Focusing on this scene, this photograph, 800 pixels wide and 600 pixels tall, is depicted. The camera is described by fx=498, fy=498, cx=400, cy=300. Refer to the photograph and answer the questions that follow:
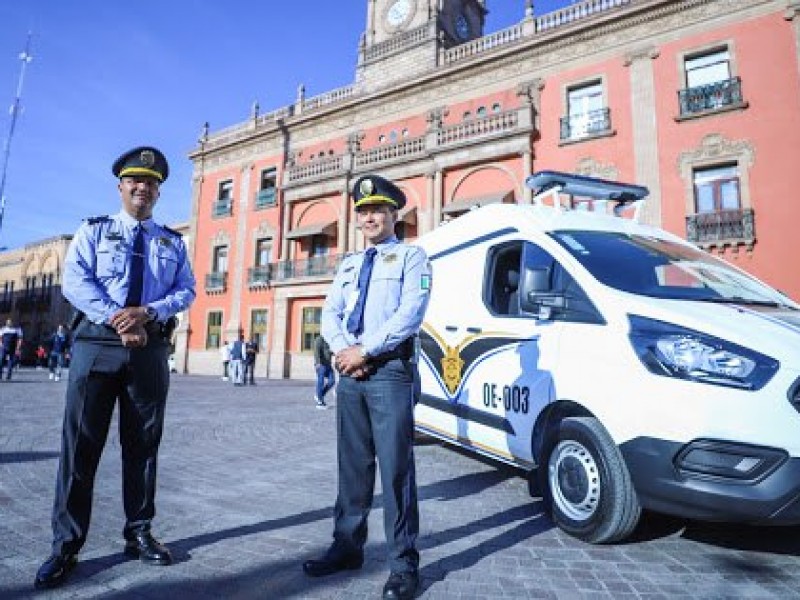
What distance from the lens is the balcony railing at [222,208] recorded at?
26641 millimetres

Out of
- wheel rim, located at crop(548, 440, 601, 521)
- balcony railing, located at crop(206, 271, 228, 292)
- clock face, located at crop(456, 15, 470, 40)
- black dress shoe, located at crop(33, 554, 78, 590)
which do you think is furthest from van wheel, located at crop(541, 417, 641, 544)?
balcony railing, located at crop(206, 271, 228, 292)

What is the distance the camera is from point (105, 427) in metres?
2.48

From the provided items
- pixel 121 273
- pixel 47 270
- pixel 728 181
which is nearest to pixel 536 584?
pixel 121 273

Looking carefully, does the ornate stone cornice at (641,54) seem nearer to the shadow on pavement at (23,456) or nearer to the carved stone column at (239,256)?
the carved stone column at (239,256)

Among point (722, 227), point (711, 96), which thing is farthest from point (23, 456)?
point (711, 96)

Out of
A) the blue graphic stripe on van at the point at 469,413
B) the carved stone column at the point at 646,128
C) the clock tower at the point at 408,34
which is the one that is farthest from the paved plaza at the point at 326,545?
the clock tower at the point at 408,34

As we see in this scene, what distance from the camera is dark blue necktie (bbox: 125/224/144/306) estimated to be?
2516mm

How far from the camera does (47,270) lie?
44.7 metres

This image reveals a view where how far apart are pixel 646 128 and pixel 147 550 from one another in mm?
17529

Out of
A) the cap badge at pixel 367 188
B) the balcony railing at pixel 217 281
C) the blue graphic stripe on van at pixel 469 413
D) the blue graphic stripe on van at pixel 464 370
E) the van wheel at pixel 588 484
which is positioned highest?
the balcony railing at pixel 217 281

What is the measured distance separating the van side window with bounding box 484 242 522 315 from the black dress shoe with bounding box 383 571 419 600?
2.21 m

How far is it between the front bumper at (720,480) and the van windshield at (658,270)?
37.4 inches

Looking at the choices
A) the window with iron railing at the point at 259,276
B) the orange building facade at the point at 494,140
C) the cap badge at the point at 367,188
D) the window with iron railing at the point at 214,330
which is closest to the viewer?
the cap badge at the point at 367,188

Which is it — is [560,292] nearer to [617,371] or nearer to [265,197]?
[617,371]
